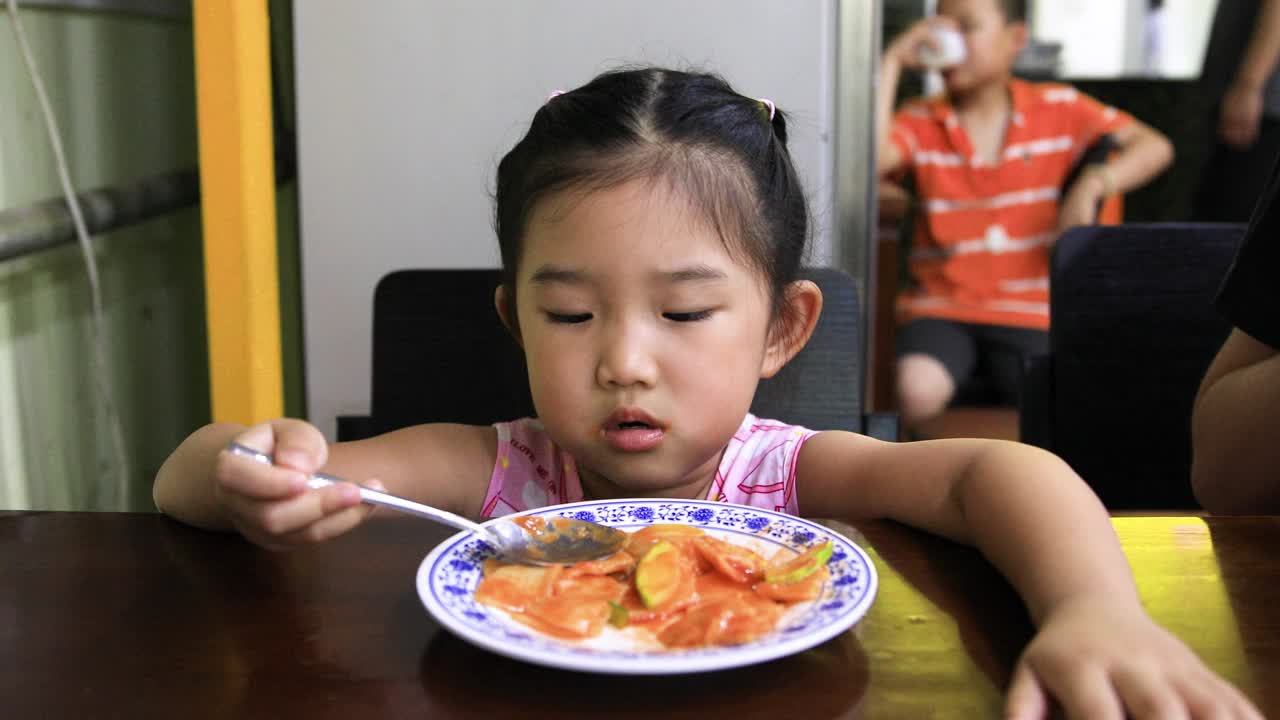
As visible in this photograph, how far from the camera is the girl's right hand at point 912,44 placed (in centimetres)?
278

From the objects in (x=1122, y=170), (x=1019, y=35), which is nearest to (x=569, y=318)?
(x=1122, y=170)

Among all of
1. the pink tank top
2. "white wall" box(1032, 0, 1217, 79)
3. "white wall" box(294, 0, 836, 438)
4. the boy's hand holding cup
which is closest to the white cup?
the boy's hand holding cup

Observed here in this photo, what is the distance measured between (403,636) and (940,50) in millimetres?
2568

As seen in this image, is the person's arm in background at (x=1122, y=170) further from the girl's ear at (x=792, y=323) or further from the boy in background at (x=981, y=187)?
the girl's ear at (x=792, y=323)

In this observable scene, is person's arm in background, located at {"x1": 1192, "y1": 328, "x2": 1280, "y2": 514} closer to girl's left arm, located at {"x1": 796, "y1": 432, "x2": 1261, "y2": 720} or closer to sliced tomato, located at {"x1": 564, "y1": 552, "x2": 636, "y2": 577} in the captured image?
girl's left arm, located at {"x1": 796, "y1": 432, "x2": 1261, "y2": 720}

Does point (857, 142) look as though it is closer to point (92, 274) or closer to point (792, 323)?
point (792, 323)

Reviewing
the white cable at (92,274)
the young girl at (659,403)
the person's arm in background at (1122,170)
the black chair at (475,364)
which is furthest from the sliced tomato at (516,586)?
the person's arm in background at (1122,170)

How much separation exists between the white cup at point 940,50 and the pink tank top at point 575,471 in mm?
1930

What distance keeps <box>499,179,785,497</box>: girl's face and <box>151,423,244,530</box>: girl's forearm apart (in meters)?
0.28

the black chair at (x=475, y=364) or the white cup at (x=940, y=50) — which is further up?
the white cup at (x=940, y=50)

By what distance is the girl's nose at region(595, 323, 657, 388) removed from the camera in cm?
91

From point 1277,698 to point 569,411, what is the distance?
0.58m

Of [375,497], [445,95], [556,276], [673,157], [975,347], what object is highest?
[445,95]

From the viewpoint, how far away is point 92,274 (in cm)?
166
